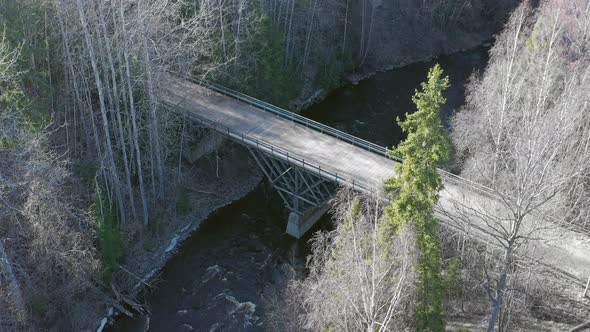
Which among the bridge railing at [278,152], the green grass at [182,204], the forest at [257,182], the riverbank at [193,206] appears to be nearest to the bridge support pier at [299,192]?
the bridge railing at [278,152]

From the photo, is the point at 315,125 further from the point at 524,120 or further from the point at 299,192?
the point at 524,120

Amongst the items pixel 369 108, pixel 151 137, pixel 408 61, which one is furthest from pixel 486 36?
pixel 151 137

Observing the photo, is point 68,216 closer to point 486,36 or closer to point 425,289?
point 425,289

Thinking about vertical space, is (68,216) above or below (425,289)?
below

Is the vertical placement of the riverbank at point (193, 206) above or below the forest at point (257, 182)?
below

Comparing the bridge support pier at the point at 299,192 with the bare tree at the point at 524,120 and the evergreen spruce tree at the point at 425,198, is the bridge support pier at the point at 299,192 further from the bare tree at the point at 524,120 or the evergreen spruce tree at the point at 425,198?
the evergreen spruce tree at the point at 425,198

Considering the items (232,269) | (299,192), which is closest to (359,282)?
(232,269)

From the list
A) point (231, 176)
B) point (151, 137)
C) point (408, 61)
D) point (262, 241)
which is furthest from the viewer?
point (408, 61)
